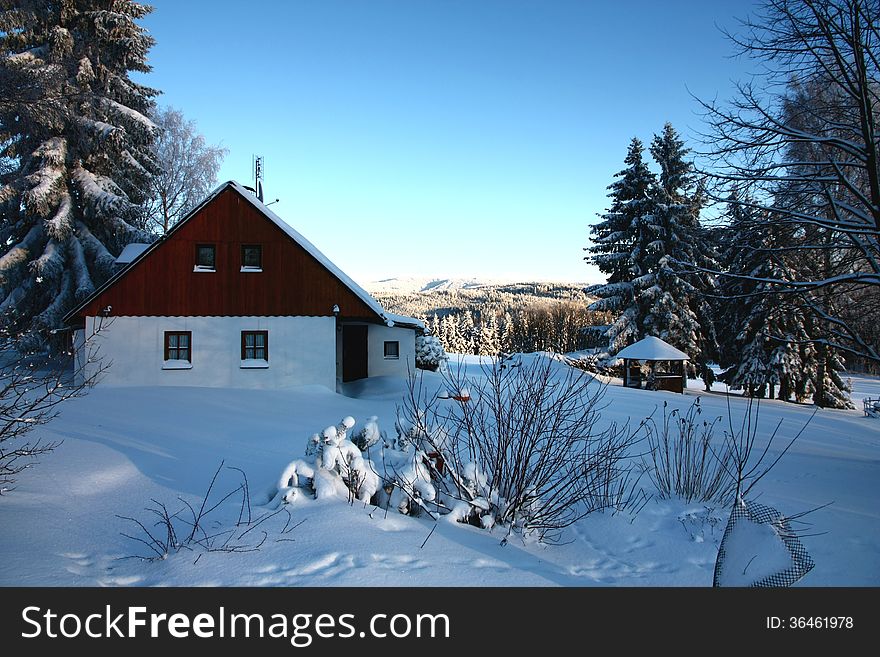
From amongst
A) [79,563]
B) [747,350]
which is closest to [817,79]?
[79,563]

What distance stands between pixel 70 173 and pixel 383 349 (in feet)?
46.2

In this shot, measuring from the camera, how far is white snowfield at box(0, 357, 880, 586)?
3.89 m

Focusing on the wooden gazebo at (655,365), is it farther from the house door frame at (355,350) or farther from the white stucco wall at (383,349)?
the house door frame at (355,350)

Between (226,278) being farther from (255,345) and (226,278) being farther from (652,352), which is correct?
(652,352)

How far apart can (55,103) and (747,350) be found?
2888 centimetres

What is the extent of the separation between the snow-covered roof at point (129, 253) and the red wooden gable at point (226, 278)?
3.87 meters

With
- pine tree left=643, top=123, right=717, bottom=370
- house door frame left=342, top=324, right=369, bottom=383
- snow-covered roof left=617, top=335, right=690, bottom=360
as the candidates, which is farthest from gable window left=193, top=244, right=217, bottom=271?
pine tree left=643, top=123, right=717, bottom=370

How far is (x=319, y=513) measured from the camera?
4812 millimetres

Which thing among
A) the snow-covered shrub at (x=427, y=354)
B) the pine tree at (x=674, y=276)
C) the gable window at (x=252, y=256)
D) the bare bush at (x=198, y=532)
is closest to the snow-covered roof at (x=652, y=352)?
the pine tree at (x=674, y=276)

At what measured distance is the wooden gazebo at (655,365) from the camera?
23.3 meters

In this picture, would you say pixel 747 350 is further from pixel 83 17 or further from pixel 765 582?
pixel 83 17

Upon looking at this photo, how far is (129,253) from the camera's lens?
20.4 metres

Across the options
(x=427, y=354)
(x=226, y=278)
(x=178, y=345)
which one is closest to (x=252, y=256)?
(x=226, y=278)
